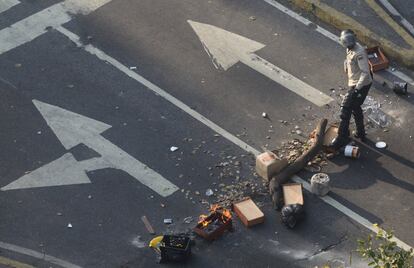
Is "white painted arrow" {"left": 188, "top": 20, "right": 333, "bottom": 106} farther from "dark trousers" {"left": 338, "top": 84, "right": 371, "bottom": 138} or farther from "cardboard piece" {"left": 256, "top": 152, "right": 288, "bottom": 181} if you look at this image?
"cardboard piece" {"left": 256, "top": 152, "right": 288, "bottom": 181}

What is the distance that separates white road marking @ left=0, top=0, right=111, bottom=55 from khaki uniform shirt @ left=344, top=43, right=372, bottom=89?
5.65 meters

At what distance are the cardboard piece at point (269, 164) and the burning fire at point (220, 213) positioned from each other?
34.0 inches

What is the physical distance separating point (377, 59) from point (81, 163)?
5.37 m

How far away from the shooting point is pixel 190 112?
48.4 feet

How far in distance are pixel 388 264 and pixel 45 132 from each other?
7017 millimetres

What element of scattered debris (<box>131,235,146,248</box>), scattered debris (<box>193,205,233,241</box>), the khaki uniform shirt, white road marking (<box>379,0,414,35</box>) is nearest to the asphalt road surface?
scattered debris (<box>131,235,146,248</box>)

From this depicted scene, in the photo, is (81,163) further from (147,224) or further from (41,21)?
(41,21)

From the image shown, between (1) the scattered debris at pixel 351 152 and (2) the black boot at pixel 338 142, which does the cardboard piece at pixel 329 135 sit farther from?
(1) the scattered debris at pixel 351 152

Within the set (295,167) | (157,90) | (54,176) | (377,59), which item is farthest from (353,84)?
(54,176)

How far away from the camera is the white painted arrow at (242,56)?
15078 millimetres

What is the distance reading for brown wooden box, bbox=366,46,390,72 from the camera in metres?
15.4

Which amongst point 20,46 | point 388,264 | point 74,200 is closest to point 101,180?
point 74,200

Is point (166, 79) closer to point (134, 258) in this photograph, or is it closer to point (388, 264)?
point (134, 258)

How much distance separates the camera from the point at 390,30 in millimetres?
16172
